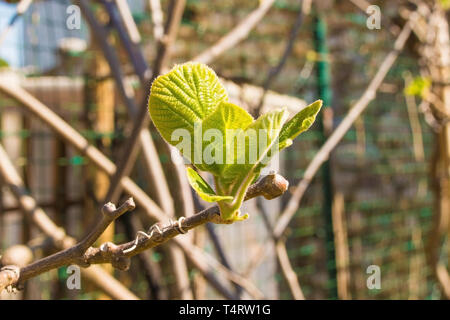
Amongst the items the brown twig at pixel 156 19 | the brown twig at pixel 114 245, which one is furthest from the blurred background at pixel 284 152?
the brown twig at pixel 114 245

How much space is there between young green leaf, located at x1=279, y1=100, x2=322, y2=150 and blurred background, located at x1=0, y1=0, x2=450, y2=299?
1.58 feet

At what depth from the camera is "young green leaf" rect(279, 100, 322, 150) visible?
9.6 inches

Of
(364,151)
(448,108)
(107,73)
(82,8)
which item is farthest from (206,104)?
(364,151)

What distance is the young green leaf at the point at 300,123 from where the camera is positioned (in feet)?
0.80

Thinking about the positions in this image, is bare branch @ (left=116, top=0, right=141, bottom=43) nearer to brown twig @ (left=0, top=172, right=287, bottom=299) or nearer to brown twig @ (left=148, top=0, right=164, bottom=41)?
brown twig @ (left=148, top=0, right=164, bottom=41)

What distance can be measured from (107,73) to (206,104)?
52.2 inches

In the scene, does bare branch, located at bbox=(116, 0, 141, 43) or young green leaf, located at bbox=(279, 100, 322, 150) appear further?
bare branch, located at bbox=(116, 0, 141, 43)

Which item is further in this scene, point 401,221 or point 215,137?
point 401,221

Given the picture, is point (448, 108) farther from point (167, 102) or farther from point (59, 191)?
point (167, 102)

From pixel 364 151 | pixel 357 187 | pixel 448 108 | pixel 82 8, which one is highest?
pixel 82 8

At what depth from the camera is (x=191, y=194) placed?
74 centimetres

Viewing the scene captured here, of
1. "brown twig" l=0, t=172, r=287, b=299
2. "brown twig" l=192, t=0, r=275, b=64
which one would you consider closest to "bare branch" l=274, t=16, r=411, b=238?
"brown twig" l=192, t=0, r=275, b=64

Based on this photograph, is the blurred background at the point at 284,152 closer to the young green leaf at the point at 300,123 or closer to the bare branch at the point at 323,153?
the bare branch at the point at 323,153

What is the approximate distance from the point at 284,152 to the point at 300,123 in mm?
1850
